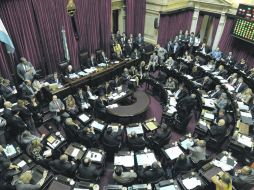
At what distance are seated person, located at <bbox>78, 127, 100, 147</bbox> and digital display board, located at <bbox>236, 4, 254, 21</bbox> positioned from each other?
33.1ft

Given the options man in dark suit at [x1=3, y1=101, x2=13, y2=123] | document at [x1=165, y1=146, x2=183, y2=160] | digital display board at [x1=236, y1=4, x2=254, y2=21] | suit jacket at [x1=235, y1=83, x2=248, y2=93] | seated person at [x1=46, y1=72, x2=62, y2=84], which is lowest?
document at [x1=165, y1=146, x2=183, y2=160]

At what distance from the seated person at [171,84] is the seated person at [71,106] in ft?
15.4

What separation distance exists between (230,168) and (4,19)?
10.3 metres

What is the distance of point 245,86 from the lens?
1105 cm

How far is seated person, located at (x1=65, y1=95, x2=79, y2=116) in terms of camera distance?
31.7ft

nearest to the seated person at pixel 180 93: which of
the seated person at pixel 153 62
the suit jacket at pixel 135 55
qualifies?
the seated person at pixel 153 62

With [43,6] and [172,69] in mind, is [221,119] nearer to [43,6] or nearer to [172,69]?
[172,69]

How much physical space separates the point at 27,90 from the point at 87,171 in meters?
4.86

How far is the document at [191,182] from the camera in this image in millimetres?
6480

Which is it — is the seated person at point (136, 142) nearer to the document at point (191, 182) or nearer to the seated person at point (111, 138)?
the seated person at point (111, 138)

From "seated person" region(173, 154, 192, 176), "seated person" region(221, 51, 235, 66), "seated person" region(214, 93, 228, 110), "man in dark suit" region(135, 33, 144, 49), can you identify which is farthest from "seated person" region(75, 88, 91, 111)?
"seated person" region(221, 51, 235, 66)

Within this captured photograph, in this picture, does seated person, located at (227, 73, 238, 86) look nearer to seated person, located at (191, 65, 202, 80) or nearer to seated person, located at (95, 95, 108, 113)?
seated person, located at (191, 65, 202, 80)

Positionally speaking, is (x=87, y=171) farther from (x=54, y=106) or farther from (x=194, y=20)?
(x=194, y=20)

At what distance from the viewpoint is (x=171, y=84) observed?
1129 centimetres
